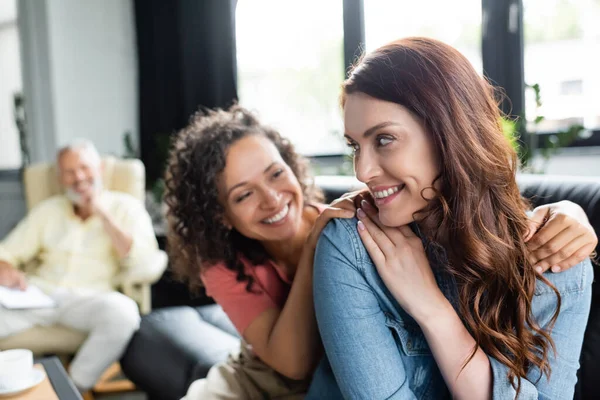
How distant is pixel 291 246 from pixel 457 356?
0.61m

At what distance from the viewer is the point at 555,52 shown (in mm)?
3184

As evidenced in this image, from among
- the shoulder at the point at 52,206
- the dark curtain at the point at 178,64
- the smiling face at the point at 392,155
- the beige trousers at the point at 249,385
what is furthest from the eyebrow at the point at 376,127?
the dark curtain at the point at 178,64

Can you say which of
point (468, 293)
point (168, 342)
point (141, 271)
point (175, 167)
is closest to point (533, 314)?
point (468, 293)

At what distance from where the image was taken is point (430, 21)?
3.69 metres

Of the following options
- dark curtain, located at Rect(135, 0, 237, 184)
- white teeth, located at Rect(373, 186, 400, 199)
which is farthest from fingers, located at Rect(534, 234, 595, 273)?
dark curtain, located at Rect(135, 0, 237, 184)

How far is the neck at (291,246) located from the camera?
160 cm

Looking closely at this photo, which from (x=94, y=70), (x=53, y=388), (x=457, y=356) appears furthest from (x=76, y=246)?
(x=457, y=356)

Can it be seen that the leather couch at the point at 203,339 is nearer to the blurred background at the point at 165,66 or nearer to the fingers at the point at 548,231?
the fingers at the point at 548,231

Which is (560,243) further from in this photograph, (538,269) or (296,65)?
(296,65)

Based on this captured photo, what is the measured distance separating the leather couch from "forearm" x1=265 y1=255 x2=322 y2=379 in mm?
603

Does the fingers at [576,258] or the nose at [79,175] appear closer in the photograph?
the fingers at [576,258]

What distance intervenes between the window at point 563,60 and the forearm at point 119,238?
206 cm

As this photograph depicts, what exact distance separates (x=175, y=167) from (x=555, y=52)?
2.31 m

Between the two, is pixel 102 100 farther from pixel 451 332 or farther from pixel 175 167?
pixel 451 332
